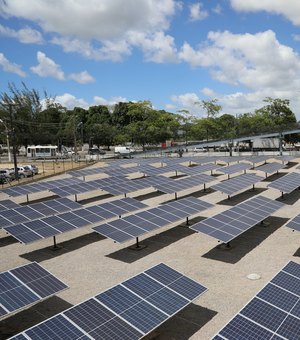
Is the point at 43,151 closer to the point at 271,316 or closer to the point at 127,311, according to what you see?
the point at 127,311

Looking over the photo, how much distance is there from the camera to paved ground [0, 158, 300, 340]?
463 inches

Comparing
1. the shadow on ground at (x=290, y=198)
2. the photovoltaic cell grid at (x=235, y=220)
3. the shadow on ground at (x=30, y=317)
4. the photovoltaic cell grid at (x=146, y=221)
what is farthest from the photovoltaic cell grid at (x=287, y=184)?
the shadow on ground at (x=30, y=317)

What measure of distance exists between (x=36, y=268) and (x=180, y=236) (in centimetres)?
995

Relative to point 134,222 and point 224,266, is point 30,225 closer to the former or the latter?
point 134,222

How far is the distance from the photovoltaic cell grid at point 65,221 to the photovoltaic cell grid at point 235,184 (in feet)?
25.6

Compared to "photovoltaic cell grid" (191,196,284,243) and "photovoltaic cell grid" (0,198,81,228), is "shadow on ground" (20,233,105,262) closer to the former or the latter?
"photovoltaic cell grid" (0,198,81,228)

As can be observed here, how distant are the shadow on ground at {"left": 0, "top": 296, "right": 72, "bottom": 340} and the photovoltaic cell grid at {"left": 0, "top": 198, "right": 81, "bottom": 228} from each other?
7.23 metres

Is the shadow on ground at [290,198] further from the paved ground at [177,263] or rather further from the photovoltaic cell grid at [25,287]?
the photovoltaic cell grid at [25,287]

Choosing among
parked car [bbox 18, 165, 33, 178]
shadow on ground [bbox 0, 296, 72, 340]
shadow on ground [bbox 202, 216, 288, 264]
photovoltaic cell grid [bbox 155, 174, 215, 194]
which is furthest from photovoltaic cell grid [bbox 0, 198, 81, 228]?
parked car [bbox 18, 165, 33, 178]

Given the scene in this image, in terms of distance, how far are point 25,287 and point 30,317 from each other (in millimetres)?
1880

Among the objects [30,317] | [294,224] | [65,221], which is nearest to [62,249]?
[65,221]

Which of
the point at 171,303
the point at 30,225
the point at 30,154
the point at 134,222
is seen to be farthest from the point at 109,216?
the point at 30,154

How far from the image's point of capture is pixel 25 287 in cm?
1091

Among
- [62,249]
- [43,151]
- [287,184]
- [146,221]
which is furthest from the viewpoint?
[43,151]
